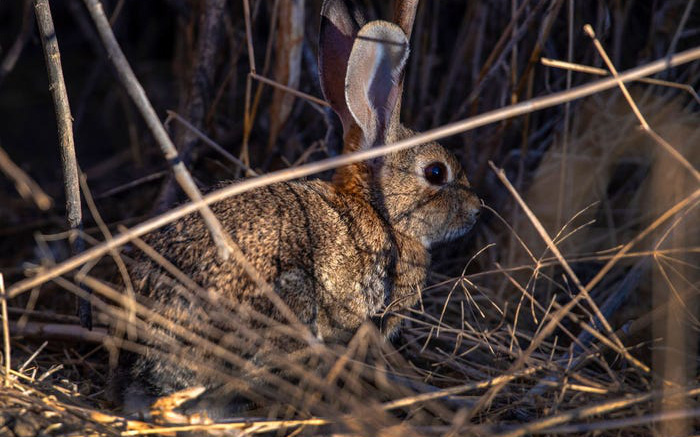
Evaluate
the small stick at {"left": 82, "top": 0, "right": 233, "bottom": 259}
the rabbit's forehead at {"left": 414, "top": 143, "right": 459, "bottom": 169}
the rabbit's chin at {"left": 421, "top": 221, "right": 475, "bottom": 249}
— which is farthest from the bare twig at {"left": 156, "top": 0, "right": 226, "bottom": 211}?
the small stick at {"left": 82, "top": 0, "right": 233, "bottom": 259}

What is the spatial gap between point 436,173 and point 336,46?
0.75 m

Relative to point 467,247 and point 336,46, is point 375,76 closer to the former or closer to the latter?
point 336,46

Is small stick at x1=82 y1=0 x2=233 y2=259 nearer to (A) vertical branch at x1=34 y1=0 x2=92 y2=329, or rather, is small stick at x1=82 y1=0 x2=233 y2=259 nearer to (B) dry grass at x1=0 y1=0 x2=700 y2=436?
(B) dry grass at x1=0 y1=0 x2=700 y2=436

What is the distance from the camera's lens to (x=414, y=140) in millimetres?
2188

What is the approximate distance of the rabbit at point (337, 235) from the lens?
2.64 m

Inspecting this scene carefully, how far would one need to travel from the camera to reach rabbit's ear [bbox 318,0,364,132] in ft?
10.8

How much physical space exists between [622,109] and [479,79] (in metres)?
0.88

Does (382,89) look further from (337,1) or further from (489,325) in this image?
(489,325)

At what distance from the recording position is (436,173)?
11.4ft

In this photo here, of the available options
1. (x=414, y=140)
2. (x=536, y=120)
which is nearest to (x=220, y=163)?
(x=536, y=120)

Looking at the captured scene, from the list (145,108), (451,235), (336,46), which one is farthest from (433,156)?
(145,108)

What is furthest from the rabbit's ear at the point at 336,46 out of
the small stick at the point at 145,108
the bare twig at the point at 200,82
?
the small stick at the point at 145,108

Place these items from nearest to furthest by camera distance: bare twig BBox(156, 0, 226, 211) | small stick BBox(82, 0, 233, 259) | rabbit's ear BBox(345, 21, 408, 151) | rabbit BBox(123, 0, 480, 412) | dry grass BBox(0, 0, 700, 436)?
small stick BBox(82, 0, 233, 259), dry grass BBox(0, 0, 700, 436), rabbit BBox(123, 0, 480, 412), rabbit's ear BBox(345, 21, 408, 151), bare twig BBox(156, 0, 226, 211)

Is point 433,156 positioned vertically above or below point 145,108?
below
